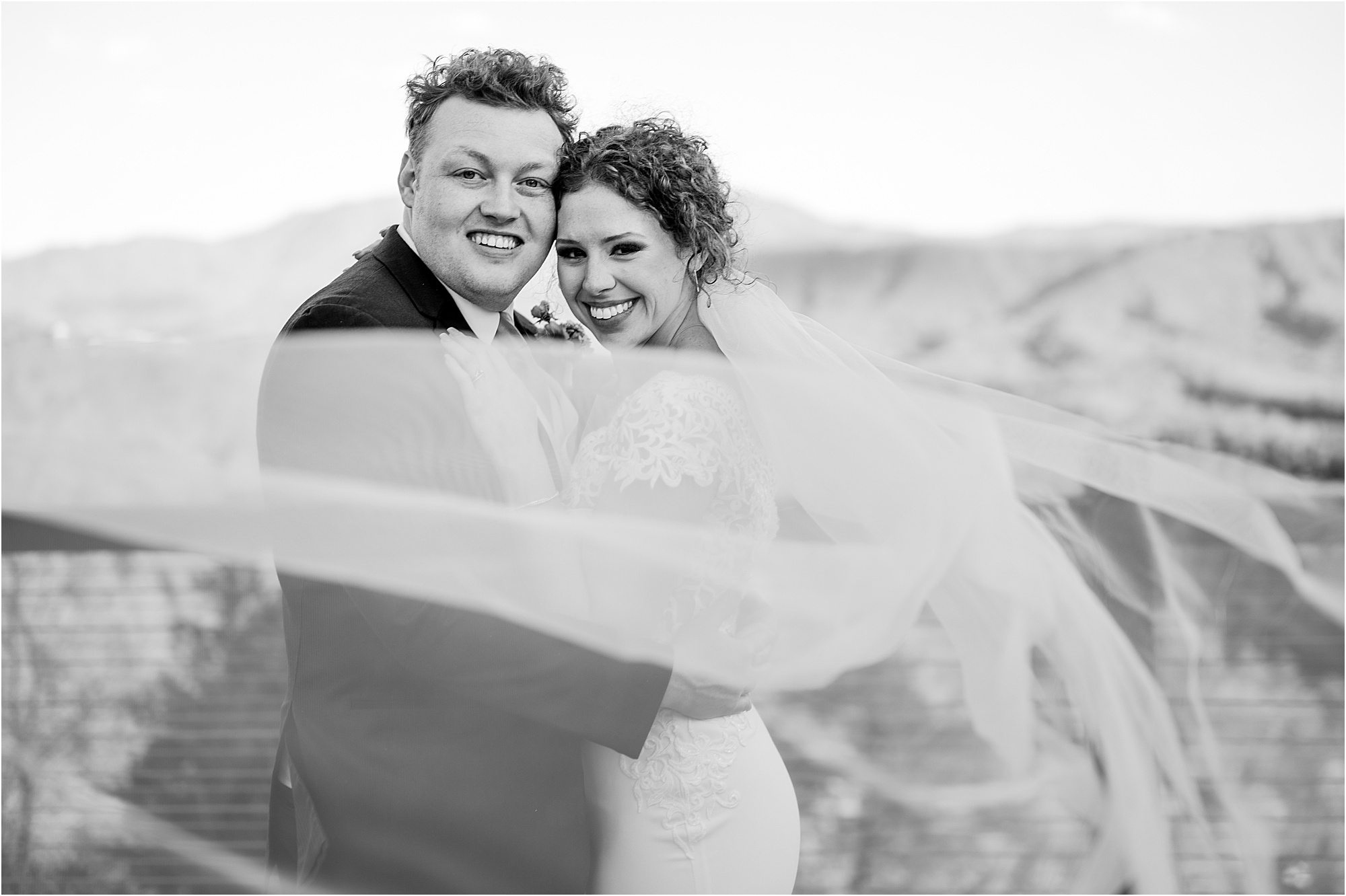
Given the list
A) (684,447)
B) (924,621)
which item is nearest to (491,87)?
(684,447)

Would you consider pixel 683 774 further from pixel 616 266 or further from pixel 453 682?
pixel 616 266

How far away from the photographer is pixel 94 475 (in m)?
3.17

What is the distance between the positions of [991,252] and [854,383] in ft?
18.7

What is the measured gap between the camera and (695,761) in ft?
6.43

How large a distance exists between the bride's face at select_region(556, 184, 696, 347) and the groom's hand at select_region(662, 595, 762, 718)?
60 cm

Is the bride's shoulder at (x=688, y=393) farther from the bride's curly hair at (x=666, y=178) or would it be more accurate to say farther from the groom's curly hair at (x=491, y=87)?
the groom's curly hair at (x=491, y=87)

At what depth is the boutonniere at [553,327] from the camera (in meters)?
2.60

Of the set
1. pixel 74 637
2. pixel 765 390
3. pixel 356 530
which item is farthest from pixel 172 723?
pixel 765 390

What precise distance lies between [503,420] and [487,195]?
0.52 m

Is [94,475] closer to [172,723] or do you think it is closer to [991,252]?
[172,723]

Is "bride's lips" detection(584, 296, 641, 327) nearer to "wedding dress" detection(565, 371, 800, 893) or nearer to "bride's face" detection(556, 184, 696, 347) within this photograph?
"bride's face" detection(556, 184, 696, 347)

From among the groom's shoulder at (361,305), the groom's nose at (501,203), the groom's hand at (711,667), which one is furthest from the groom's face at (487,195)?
the groom's hand at (711,667)

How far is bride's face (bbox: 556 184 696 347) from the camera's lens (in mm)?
1973

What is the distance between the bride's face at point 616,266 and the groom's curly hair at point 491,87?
0.82ft
